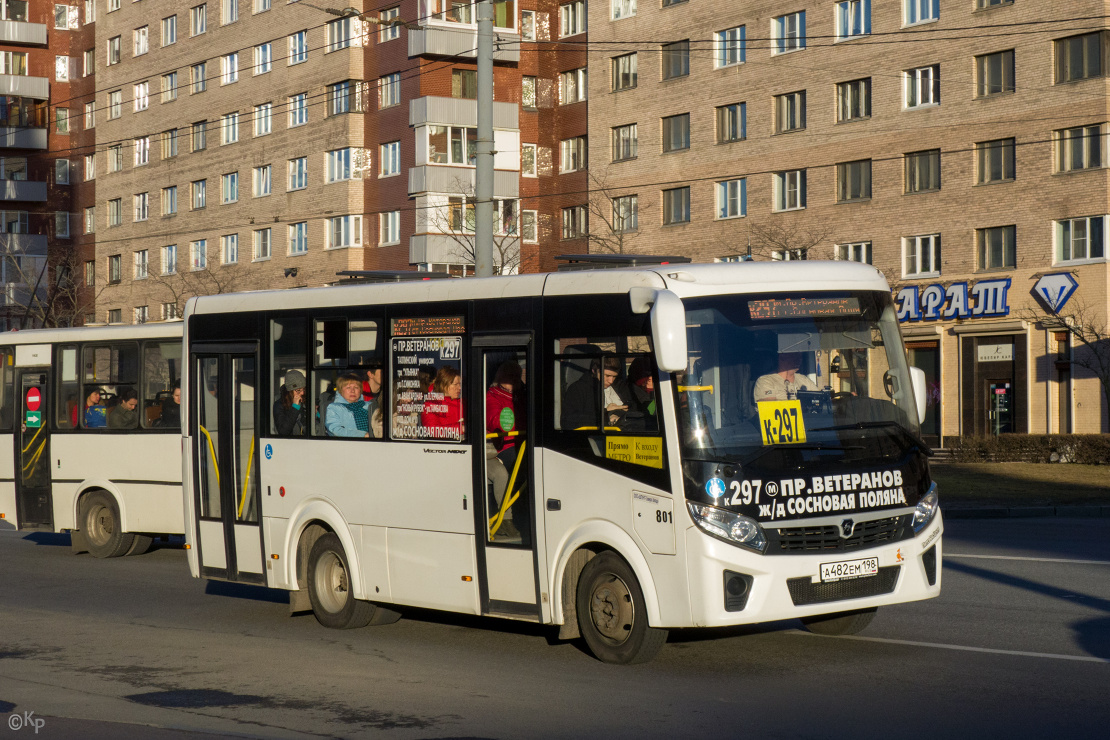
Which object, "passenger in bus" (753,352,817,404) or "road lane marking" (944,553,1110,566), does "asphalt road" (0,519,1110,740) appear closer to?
"road lane marking" (944,553,1110,566)

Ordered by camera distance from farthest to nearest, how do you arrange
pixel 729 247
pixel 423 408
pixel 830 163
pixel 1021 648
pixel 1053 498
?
pixel 729 247 < pixel 830 163 < pixel 1053 498 < pixel 423 408 < pixel 1021 648

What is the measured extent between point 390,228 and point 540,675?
4823 centimetres

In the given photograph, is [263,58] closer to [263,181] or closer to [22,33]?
[263,181]

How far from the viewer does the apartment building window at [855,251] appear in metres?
46.2

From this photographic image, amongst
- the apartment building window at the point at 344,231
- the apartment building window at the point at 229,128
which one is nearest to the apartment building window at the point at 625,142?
the apartment building window at the point at 344,231

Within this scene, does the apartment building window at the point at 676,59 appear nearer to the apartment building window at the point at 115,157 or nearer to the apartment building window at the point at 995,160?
the apartment building window at the point at 995,160

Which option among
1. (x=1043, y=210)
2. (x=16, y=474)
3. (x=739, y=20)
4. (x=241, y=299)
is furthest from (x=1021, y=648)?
(x=739, y=20)

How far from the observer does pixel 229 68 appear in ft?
211

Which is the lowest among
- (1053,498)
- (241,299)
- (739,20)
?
(1053,498)

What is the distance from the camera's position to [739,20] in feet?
162

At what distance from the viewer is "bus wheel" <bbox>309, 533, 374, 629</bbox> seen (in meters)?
11.7

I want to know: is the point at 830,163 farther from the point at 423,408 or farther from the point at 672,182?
the point at 423,408

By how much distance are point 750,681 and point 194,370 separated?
21.1 feet

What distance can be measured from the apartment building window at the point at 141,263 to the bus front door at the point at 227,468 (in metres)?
59.5
